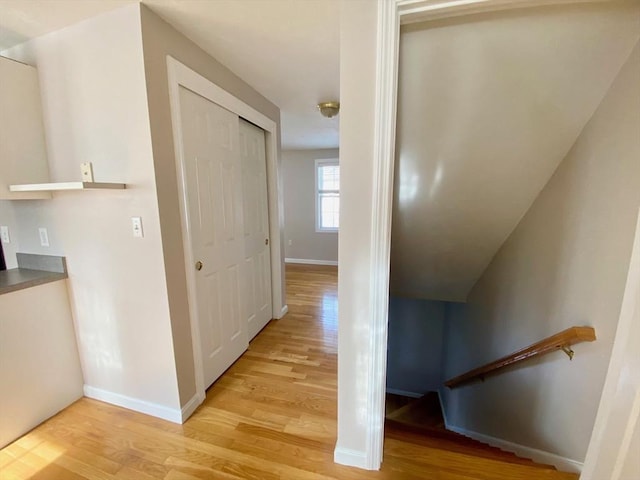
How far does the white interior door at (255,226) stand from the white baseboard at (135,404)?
3.08 feet

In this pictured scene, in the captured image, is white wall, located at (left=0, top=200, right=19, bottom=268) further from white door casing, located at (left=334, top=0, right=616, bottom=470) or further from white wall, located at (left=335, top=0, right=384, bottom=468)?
white door casing, located at (left=334, top=0, right=616, bottom=470)

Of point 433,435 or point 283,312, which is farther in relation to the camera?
point 283,312

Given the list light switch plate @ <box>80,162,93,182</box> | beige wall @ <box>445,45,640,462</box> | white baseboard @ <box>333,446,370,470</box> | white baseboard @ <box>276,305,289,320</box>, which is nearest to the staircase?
beige wall @ <box>445,45,640,462</box>

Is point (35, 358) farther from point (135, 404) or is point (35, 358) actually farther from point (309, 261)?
point (309, 261)

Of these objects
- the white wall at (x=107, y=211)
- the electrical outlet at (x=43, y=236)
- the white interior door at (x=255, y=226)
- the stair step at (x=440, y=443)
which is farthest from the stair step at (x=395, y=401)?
the electrical outlet at (x=43, y=236)

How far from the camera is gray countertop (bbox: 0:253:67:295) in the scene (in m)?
1.60

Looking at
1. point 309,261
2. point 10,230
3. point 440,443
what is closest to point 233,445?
point 440,443

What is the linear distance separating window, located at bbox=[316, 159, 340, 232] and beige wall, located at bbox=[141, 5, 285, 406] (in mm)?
3724

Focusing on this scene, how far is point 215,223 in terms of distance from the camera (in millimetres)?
1948

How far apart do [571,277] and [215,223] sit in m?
2.15

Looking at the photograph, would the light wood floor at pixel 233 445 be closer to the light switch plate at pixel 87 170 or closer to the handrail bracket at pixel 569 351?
the handrail bracket at pixel 569 351

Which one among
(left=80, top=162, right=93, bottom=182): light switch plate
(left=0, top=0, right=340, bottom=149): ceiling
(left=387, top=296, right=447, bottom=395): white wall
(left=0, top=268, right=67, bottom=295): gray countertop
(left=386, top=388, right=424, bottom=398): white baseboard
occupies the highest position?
(left=0, top=0, right=340, bottom=149): ceiling

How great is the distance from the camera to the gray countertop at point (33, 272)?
1596 millimetres

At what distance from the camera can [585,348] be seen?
3.98 ft
